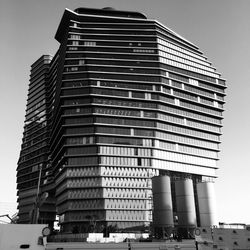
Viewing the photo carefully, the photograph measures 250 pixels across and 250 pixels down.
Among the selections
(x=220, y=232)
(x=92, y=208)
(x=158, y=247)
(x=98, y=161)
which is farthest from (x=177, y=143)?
(x=158, y=247)

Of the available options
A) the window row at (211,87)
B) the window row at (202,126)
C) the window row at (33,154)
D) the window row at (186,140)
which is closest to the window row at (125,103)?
the window row at (186,140)

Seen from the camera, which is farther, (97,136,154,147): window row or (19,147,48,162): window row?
(19,147,48,162): window row

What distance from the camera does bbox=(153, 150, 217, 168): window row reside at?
11731cm

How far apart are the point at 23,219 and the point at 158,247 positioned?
154282mm

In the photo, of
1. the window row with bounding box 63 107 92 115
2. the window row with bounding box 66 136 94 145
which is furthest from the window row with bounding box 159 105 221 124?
the window row with bounding box 66 136 94 145

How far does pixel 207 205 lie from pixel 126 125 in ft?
138

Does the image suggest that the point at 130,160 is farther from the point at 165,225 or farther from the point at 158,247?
the point at 158,247

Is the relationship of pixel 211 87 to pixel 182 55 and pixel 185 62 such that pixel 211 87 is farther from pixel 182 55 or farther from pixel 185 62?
pixel 182 55

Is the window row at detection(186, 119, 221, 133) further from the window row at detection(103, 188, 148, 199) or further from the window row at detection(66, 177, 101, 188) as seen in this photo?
the window row at detection(66, 177, 101, 188)

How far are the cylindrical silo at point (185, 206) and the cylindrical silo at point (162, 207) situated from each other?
5725mm

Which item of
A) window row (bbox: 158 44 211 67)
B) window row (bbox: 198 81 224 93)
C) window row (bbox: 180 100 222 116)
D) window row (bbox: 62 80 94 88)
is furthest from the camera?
window row (bbox: 198 81 224 93)

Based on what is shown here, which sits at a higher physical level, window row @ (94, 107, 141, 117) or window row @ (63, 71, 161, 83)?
window row @ (63, 71, 161, 83)

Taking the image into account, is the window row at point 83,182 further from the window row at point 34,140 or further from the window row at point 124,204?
the window row at point 34,140

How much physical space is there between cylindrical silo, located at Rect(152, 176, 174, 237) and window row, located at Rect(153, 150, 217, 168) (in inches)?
1105
